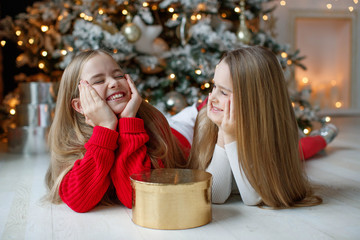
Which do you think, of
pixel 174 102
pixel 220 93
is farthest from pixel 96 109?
pixel 174 102

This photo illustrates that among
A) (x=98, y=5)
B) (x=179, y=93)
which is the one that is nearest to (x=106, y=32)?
(x=98, y=5)

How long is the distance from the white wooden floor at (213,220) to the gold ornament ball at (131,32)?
1.49 meters

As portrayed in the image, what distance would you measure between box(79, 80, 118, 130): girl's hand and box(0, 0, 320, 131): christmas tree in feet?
4.90

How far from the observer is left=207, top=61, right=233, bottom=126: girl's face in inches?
55.6

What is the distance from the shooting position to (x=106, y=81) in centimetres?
155

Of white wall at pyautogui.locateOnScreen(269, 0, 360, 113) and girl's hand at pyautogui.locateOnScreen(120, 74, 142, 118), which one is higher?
white wall at pyautogui.locateOnScreen(269, 0, 360, 113)

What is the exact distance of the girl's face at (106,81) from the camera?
1.54 meters

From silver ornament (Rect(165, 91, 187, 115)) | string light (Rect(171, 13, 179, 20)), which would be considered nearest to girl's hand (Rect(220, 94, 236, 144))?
silver ornament (Rect(165, 91, 187, 115))

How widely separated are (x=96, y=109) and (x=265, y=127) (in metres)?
0.58

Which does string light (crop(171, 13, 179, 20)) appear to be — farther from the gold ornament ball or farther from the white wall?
the white wall

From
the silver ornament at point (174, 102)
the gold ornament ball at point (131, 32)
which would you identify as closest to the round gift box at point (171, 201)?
the silver ornament at point (174, 102)

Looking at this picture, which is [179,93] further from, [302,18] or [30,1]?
[302,18]

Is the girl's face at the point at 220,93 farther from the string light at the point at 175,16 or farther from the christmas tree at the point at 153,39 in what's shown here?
the string light at the point at 175,16

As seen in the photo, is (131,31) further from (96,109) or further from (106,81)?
(96,109)
